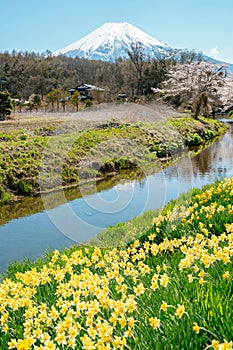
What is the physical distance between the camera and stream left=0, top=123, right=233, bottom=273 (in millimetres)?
7914

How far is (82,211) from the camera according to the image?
10281 millimetres

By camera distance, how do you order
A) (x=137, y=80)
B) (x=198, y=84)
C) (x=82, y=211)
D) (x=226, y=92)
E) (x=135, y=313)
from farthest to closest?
(x=137, y=80) < (x=226, y=92) < (x=198, y=84) < (x=82, y=211) < (x=135, y=313)

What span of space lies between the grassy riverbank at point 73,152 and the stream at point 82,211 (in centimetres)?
97

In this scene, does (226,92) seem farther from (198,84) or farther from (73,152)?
(73,152)

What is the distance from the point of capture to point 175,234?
502 centimetres

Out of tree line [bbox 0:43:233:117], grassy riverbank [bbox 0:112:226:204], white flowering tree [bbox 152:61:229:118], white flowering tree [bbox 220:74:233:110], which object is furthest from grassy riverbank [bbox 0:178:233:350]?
white flowering tree [bbox 220:74:233:110]

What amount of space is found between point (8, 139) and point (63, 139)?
2.20 meters

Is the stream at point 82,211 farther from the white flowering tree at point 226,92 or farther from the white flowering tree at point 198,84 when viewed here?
the white flowering tree at point 226,92

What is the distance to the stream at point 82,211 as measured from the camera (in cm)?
791

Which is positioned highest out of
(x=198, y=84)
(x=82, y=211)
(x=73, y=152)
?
Answer: (x=198, y=84)

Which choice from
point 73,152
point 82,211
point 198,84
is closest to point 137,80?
point 198,84

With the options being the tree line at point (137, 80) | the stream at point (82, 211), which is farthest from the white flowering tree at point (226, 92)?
the stream at point (82, 211)

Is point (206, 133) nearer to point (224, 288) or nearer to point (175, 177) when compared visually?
point (175, 177)

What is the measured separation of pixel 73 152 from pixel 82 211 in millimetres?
5318
